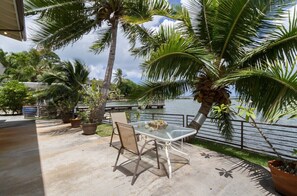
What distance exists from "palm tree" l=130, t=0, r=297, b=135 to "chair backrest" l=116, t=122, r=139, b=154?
4.72 ft

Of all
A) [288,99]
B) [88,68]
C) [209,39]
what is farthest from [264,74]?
[88,68]

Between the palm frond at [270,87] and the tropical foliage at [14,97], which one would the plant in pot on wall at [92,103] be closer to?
the palm frond at [270,87]

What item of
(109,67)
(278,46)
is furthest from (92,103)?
(278,46)

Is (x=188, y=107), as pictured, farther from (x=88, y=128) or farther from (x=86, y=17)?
(x=86, y=17)

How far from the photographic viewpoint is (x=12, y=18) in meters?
4.33

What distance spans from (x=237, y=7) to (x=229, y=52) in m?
1.01

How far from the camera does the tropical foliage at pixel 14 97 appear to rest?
13953 mm

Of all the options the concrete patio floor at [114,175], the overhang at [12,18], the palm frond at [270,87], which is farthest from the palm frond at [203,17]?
the overhang at [12,18]

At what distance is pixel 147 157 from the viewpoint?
420 centimetres

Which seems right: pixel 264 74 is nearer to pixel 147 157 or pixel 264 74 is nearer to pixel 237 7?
pixel 237 7

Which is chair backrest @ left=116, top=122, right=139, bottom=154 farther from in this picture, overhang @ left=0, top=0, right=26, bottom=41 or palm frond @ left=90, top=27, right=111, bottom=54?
palm frond @ left=90, top=27, right=111, bottom=54

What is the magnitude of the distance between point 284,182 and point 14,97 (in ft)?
54.6

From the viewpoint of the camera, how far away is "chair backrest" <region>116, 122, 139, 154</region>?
3197mm

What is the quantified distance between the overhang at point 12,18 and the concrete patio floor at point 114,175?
10.1 ft
